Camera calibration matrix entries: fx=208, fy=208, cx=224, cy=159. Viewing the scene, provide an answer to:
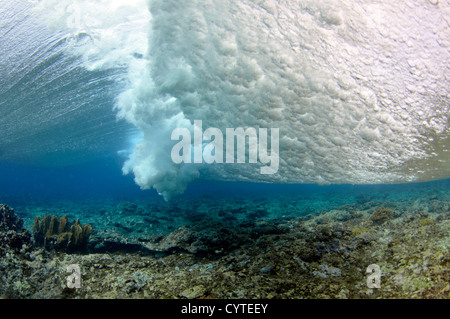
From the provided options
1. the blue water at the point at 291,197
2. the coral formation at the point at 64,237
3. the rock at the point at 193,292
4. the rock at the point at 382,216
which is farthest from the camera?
the blue water at the point at 291,197

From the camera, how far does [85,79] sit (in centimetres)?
1155

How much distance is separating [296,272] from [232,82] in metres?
4.40

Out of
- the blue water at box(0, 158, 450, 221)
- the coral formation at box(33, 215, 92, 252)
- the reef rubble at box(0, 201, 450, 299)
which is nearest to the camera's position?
the reef rubble at box(0, 201, 450, 299)

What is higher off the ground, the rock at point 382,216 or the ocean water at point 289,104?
the ocean water at point 289,104

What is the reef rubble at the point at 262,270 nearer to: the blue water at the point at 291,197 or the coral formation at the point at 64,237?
the coral formation at the point at 64,237

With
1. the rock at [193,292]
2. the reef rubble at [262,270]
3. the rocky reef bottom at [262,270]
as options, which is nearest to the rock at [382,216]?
the rocky reef bottom at [262,270]

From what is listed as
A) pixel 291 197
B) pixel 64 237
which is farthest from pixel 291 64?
pixel 291 197

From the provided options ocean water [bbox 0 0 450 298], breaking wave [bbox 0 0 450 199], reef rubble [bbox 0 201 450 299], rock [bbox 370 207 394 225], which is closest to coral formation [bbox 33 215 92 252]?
ocean water [bbox 0 0 450 298]

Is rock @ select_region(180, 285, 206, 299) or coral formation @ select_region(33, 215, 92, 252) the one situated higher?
rock @ select_region(180, 285, 206, 299)

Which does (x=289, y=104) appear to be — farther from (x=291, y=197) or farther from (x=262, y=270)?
(x=291, y=197)

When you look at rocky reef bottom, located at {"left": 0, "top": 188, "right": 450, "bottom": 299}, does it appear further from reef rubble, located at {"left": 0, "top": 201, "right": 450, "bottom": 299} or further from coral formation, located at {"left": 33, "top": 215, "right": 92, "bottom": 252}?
coral formation, located at {"left": 33, "top": 215, "right": 92, "bottom": 252}

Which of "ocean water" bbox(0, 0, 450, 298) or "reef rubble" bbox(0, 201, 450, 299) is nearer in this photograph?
"reef rubble" bbox(0, 201, 450, 299)

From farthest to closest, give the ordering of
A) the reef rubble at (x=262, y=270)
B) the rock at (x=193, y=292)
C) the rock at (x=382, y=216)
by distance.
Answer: the rock at (x=382, y=216) → the rock at (x=193, y=292) → the reef rubble at (x=262, y=270)

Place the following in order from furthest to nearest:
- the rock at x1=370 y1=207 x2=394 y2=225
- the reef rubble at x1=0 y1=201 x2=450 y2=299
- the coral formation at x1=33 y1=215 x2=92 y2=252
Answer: the rock at x1=370 y1=207 x2=394 y2=225, the coral formation at x1=33 y1=215 x2=92 y2=252, the reef rubble at x1=0 y1=201 x2=450 y2=299
